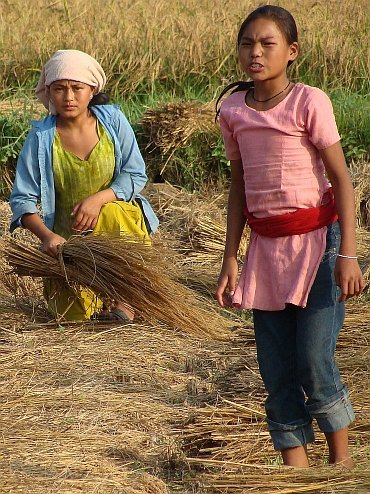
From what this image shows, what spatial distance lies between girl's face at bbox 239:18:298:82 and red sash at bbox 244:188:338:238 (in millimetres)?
370

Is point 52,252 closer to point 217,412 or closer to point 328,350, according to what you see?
point 217,412

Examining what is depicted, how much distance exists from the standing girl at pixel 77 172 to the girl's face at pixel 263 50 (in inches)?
68.0

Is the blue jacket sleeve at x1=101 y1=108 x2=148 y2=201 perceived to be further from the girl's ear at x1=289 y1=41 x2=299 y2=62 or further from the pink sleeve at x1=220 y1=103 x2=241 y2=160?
the girl's ear at x1=289 y1=41 x2=299 y2=62

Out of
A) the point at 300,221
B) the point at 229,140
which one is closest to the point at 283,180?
the point at 300,221

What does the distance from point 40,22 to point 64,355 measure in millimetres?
5485

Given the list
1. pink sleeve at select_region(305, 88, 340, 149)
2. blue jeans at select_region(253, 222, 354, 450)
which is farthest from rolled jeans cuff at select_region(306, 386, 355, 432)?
pink sleeve at select_region(305, 88, 340, 149)

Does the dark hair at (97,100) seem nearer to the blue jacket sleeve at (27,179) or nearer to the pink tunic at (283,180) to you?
the blue jacket sleeve at (27,179)

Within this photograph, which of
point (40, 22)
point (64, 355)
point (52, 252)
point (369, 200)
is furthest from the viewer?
point (40, 22)

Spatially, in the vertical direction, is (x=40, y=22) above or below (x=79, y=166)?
above

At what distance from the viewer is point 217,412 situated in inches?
108

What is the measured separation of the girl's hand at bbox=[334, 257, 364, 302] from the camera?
7.16 feet

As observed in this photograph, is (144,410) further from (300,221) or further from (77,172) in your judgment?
(77,172)

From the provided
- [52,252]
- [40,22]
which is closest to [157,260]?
[52,252]

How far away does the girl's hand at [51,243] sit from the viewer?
380 cm
